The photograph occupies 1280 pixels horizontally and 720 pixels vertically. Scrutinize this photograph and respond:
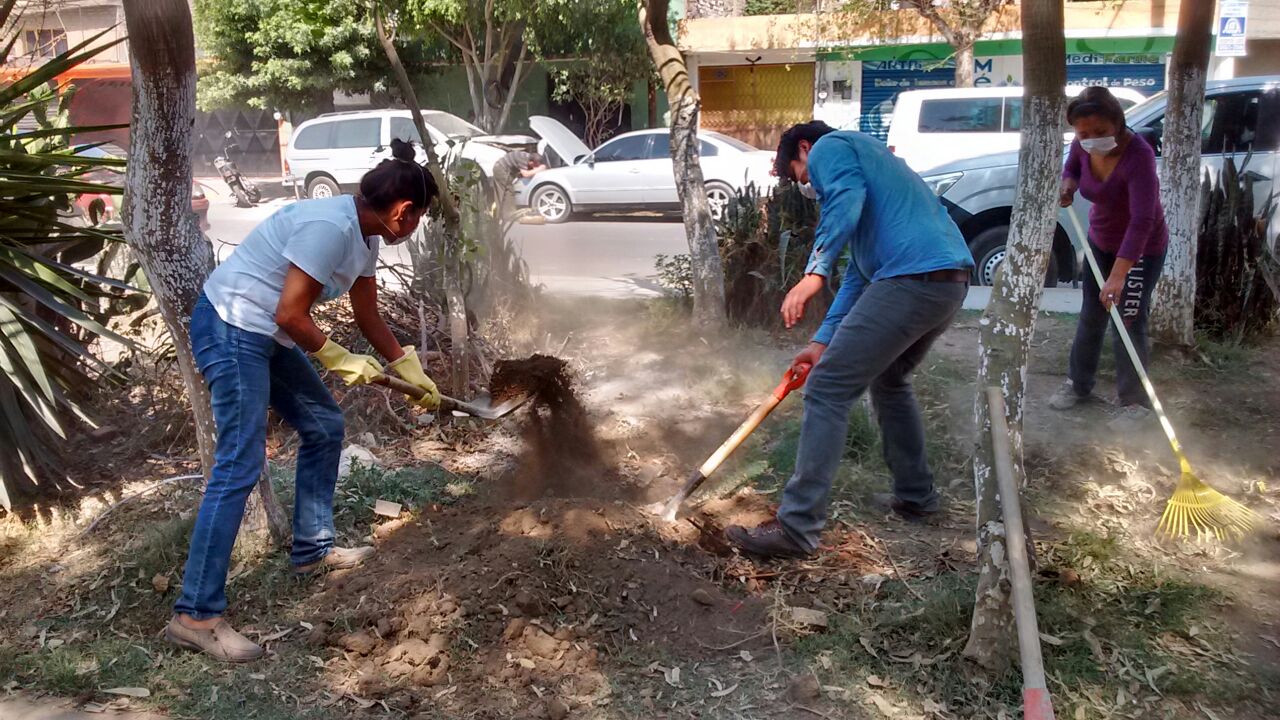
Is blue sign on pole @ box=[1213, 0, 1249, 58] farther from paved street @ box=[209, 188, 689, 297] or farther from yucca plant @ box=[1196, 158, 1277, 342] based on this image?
paved street @ box=[209, 188, 689, 297]

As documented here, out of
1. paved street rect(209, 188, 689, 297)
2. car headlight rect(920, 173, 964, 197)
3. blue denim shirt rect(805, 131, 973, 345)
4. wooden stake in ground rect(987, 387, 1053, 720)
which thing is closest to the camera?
wooden stake in ground rect(987, 387, 1053, 720)

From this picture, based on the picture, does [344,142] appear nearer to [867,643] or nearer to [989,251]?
[989,251]

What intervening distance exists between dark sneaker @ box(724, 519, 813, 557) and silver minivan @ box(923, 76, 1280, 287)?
4.81 m

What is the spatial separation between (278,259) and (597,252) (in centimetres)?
909

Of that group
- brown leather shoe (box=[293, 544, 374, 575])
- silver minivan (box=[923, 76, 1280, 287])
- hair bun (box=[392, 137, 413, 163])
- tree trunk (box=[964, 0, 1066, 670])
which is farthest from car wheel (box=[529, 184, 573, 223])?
tree trunk (box=[964, 0, 1066, 670])

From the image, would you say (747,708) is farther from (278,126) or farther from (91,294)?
(278,126)

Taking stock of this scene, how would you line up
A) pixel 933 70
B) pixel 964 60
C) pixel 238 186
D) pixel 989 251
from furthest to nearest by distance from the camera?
pixel 933 70 < pixel 238 186 < pixel 964 60 < pixel 989 251

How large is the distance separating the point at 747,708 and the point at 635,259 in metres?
8.93

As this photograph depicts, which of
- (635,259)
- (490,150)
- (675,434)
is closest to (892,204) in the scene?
(675,434)

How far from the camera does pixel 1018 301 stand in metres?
3.00

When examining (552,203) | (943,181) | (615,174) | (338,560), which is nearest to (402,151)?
→ (338,560)

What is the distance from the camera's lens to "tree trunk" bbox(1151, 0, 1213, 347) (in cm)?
567

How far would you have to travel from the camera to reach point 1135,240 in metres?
4.51

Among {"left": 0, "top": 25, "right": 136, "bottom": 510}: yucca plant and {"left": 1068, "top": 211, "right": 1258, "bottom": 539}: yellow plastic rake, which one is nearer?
{"left": 1068, "top": 211, "right": 1258, "bottom": 539}: yellow plastic rake
